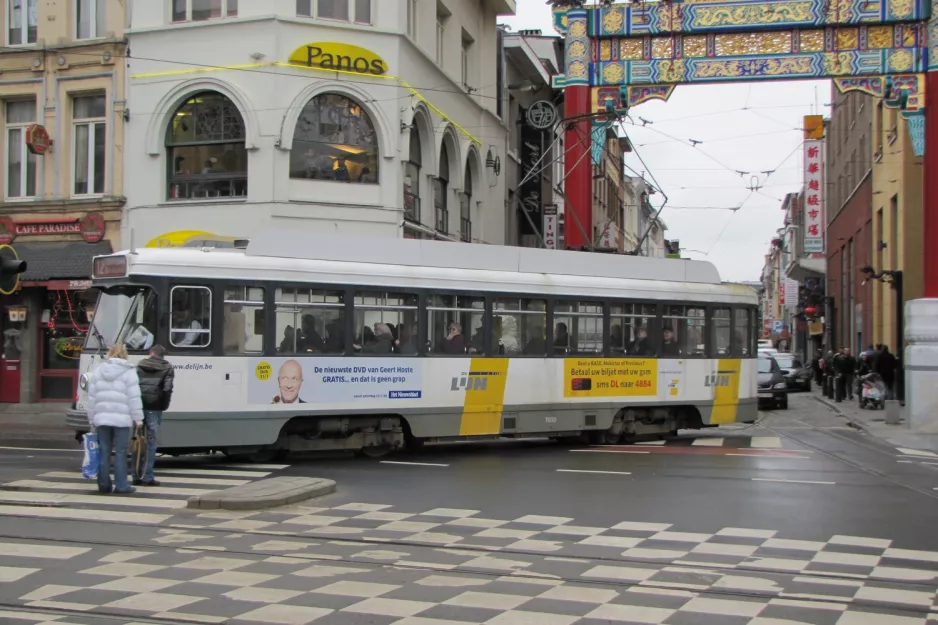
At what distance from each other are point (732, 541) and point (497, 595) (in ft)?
9.60

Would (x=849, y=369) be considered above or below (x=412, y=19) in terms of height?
below

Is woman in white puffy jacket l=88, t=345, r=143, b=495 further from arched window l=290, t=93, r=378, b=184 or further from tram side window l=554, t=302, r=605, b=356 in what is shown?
arched window l=290, t=93, r=378, b=184

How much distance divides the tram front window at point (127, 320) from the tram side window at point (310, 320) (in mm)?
1737

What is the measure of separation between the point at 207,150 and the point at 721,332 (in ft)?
39.6

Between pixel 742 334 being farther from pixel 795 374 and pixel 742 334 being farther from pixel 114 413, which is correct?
pixel 795 374

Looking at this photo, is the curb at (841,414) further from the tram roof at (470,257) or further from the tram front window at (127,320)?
the tram front window at (127,320)

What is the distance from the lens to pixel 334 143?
23.7 metres

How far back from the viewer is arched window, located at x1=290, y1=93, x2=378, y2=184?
23.4 meters

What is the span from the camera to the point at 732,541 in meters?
9.20

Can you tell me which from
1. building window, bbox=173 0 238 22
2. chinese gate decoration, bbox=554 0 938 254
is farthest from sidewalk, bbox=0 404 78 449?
chinese gate decoration, bbox=554 0 938 254

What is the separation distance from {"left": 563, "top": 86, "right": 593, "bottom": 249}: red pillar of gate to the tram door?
44.5ft

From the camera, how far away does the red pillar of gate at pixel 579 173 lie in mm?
26172

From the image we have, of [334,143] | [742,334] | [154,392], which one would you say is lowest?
[154,392]

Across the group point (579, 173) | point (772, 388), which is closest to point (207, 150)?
point (579, 173)
